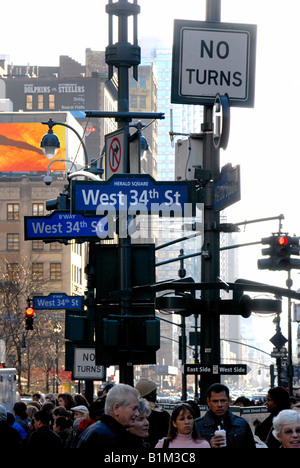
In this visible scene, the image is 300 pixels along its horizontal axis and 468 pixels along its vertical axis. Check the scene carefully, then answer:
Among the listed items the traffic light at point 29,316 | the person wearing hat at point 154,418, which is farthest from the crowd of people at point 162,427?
the traffic light at point 29,316

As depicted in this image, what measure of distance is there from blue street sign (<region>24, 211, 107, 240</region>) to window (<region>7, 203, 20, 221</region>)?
11561 centimetres

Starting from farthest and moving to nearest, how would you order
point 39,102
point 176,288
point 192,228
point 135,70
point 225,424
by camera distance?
point 39,102 < point 135,70 < point 192,228 < point 176,288 < point 225,424

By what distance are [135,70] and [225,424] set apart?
741cm

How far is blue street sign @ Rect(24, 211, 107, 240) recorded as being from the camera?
718 inches

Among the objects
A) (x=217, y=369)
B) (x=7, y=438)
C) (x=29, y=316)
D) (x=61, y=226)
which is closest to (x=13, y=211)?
(x=29, y=316)

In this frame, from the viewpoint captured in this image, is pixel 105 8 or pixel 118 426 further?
pixel 105 8

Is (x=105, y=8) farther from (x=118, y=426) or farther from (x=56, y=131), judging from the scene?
(x=56, y=131)

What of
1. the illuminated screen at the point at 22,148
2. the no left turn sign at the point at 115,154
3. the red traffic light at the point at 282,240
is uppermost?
the illuminated screen at the point at 22,148

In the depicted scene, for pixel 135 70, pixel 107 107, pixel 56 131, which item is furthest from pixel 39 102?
A: pixel 135 70

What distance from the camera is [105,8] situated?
615 inches

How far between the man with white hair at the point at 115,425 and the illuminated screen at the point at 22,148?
4978 inches

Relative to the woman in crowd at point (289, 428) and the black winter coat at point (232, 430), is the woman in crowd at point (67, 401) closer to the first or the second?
the black winter coat at point (232, 430)

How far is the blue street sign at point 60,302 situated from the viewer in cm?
2808
